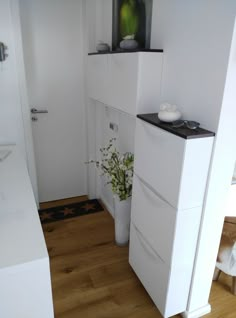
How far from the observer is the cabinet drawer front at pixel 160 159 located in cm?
133

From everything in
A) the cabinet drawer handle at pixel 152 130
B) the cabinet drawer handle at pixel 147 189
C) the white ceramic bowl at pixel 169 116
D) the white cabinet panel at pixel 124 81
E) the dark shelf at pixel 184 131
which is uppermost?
the white cabinet panel at pixel 124 81

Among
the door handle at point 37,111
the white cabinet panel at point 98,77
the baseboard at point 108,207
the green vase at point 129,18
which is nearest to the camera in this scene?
the green vase at point 129,18

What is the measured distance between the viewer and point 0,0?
2.11 m

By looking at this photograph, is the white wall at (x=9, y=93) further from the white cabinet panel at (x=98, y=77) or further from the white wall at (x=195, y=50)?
the white wall at (x=195, y=50)

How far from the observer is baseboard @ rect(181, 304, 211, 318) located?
1705 millimetres

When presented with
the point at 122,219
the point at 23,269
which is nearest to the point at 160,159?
the point at 23,269

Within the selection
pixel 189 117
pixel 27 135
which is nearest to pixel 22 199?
pixel 189 117

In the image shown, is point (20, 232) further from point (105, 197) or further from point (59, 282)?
point (105, 197)

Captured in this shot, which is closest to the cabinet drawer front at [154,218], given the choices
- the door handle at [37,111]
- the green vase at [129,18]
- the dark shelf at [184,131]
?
the dark shelf at [184,131]

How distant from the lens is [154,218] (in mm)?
1625

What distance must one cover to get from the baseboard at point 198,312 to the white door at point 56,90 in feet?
6.15

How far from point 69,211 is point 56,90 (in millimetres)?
1315

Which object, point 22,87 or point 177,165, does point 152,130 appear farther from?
point 22,87

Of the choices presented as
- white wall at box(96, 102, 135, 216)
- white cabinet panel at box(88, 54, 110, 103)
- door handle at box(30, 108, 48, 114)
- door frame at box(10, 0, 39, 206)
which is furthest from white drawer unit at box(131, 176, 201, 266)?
door handle at box(30, 108, 48, 114)
